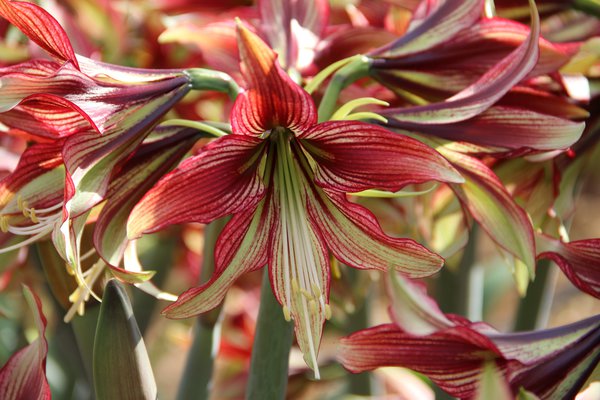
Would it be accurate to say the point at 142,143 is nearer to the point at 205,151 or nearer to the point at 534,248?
the point at 205,151

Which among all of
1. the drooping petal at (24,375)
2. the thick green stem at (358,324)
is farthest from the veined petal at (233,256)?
the thick green stem at (358,324)

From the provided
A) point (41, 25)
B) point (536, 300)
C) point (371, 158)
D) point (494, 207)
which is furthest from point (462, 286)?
point (41, 25)

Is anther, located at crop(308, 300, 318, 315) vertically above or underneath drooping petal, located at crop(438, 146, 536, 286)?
underneath

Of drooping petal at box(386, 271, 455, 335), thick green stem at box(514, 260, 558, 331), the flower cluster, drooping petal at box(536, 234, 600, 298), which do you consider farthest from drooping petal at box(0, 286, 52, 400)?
thick green stem at box(514, 260, 558, 331)

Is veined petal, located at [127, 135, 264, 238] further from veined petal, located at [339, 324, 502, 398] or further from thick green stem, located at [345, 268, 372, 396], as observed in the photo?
thick green stem, located at [345, 268, 372, 396]

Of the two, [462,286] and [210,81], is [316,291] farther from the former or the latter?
[462,286]

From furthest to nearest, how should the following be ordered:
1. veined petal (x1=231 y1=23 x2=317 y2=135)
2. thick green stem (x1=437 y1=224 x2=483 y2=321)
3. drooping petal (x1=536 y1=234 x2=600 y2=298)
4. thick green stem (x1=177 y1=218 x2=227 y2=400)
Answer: thick green stem (x1=437 y1=224 x2=483 y2=321)
thick green stem (x1=177 y1=218 x2=227 y2=400)
drooping petal (x1=536 y1=234 x2=600 y2=298)
veined petal (x1=231 y1=23 x2=317 y2=135)

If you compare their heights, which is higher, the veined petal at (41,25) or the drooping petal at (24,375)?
the veined petal at (41,25)

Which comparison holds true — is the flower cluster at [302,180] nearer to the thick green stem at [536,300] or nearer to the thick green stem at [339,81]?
the thick green stem at [339,81]
